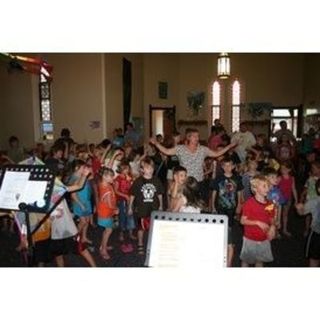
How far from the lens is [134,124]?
10.2m

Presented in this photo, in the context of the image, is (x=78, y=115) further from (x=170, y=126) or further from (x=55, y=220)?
(x=55, y=220)

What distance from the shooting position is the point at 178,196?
141 inches

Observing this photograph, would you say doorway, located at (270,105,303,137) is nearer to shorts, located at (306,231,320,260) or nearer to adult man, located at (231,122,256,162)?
adult man, located at (231,122,256,162)

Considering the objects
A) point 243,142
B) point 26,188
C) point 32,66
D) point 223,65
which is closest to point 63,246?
point 26,188

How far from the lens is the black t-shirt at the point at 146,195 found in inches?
165

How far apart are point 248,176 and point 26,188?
10.8 feet

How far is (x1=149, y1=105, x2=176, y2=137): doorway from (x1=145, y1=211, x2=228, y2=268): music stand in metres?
10.1

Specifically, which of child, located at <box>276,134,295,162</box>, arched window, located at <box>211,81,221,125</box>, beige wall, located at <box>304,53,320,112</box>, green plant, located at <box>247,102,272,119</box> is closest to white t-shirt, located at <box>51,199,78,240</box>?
child, located at <box>276,134,295,162</box>

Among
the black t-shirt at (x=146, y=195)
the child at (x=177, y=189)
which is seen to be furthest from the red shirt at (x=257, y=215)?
the black t-shirt at (x=146, y=195)

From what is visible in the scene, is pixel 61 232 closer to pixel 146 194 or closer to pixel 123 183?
pixel 146 194

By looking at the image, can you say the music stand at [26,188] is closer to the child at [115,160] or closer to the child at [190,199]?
the child at [190,199]

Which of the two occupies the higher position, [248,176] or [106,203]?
[248,176]

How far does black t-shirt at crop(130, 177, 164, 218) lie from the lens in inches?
165
